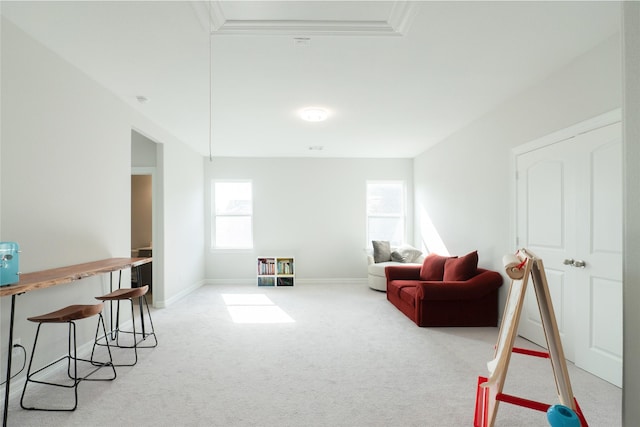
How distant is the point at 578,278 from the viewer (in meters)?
3.03

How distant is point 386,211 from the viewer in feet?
24.8

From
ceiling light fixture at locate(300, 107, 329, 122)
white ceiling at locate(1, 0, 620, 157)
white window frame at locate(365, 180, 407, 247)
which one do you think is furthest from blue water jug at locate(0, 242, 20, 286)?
white window frame at locate(365, 180, 407, 247)

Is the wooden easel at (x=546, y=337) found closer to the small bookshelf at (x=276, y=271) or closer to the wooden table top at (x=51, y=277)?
the wooden table top at (x=51, y=277)

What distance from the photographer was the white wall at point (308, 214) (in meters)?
7.33

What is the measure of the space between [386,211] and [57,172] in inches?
233

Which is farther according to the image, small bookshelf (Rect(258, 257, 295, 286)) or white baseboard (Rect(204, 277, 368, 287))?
white baseboard (Rect(204, 277, 368, 287))

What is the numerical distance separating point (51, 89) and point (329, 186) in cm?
518

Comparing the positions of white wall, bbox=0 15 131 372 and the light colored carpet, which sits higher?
white wall, bbox=0 15 131 372

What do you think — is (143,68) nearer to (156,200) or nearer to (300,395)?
(156,200)

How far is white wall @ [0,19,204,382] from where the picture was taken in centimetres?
249

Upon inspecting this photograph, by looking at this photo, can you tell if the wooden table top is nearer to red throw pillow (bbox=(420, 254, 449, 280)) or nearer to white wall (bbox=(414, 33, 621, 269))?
red throw pillow (bbox=(420, 254, 449, 280))

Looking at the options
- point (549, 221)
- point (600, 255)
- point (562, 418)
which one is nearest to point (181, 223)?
point (549, 221)

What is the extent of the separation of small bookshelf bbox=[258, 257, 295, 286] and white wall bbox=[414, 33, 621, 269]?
9.24 ft

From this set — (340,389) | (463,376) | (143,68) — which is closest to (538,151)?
(463,376)
